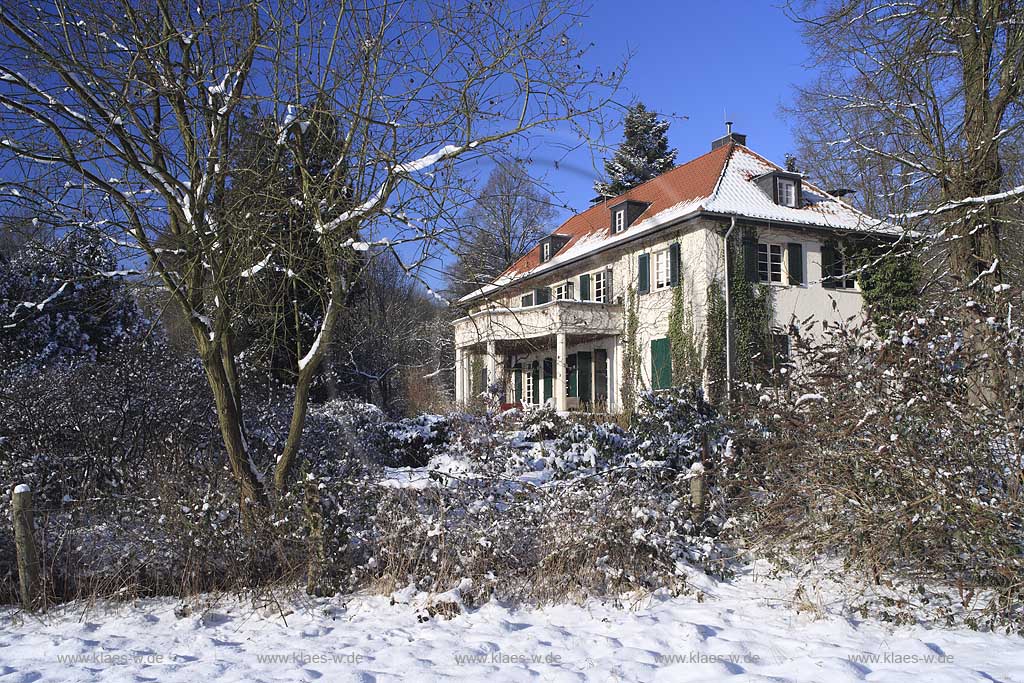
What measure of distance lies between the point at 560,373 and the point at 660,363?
2.96m

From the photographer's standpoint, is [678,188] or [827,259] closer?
[827,259]

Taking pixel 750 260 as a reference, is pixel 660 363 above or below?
below

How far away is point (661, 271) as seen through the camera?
65.4 ft

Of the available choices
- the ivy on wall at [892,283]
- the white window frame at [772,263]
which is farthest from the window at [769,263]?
the ivy on wall at [892,283]

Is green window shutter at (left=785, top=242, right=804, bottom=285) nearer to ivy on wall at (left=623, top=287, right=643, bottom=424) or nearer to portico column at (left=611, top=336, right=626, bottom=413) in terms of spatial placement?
ivy on wall at (left=623, top=287, right=643, bottom=424)

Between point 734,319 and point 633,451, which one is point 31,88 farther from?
point 734,319

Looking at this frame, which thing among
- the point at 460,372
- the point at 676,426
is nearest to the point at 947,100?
the point at 676,426

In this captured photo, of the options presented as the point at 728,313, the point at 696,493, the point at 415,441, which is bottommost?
the point at 696,493

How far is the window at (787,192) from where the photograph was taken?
774 inches

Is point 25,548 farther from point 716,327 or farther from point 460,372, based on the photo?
point 460,372

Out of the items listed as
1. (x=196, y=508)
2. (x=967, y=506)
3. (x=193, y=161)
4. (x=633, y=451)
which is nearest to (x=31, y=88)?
(x=193, y=161)

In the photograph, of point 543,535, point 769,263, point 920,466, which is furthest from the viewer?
point 769,263

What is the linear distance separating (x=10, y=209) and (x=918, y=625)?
23.1ft

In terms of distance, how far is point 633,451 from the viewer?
25.5ft
